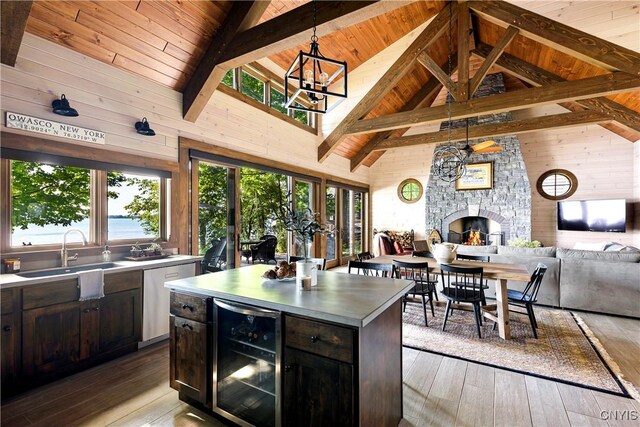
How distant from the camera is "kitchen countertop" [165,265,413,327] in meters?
1.53

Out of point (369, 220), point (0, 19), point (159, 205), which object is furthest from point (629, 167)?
point (0, 19)

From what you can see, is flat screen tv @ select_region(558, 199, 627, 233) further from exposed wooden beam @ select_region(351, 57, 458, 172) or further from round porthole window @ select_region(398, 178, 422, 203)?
exposed wooden beam @ select_region(351, 57, 458, 172)

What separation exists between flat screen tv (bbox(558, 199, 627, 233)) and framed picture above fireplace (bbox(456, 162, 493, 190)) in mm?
1687

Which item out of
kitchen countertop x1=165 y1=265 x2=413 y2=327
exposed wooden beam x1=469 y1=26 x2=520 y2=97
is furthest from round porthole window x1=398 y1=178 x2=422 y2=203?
kitchen countertop x1=165 y1=265 x2=413 y2=327

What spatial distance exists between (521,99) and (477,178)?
3.40 metres

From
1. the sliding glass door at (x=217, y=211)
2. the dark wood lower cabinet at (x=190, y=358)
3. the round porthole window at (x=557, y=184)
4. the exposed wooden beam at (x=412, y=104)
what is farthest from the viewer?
the exposed wooden beam at (x=412, y=104)

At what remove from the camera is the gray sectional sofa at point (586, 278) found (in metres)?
3.98

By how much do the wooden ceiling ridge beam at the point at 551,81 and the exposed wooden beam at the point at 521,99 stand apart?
144 centimetres

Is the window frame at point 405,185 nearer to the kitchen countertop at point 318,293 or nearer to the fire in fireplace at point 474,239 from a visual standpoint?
the fire in fireplace at point 474,239

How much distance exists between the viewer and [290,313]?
5.37 feet

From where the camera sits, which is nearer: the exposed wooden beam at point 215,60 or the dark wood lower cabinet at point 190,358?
the dark wood lower cabinet at point 190,358

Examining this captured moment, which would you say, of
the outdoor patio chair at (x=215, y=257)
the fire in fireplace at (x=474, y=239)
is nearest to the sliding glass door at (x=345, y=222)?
the fire in fireplace at (x=474, y=239)

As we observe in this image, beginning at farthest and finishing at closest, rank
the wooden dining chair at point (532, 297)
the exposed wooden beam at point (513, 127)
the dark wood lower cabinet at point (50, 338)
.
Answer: the exposed wooden beam at point (513, 127), the wooden dining chair at point (532, 297), the dark wood lower cabinet at point (50, 338)

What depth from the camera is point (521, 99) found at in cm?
479
